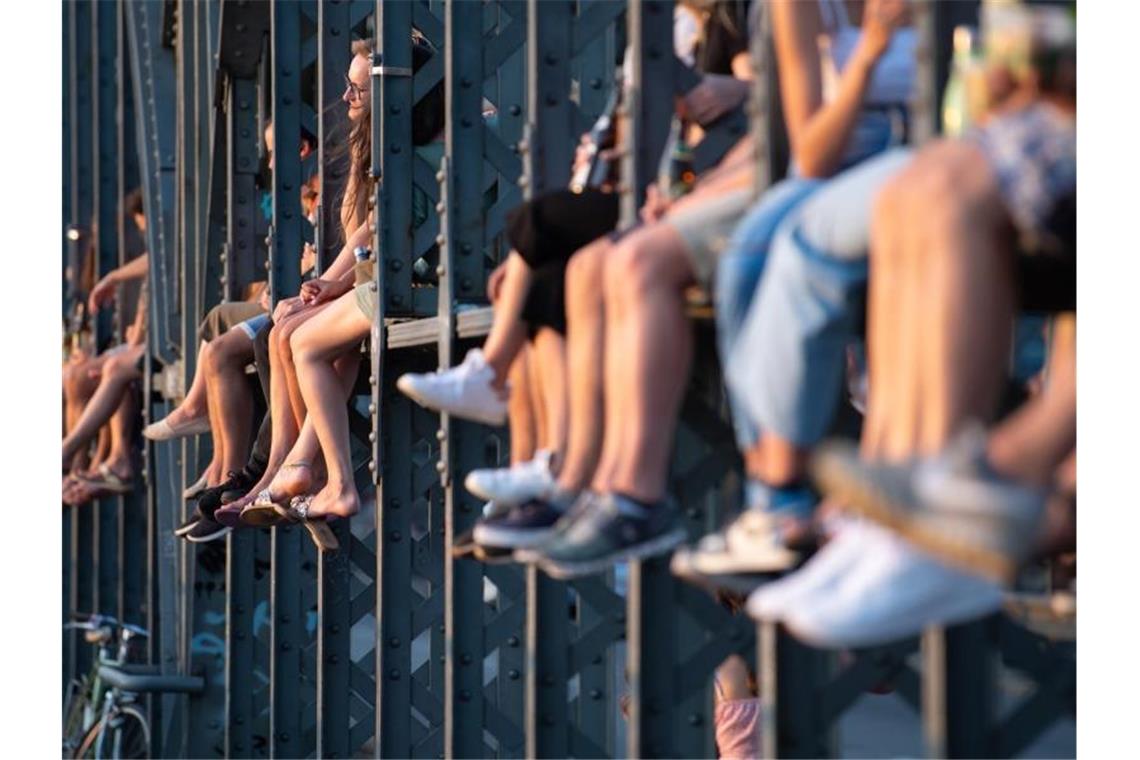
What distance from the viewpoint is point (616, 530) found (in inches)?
253

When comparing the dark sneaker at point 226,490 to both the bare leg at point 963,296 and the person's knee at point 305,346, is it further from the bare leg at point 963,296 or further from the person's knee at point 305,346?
the bare leg at point 963,296

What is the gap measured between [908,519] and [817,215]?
31.6 inches

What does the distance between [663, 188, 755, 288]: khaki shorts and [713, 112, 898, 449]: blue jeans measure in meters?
0.25

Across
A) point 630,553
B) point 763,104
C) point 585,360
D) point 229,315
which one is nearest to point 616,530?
point 630,553

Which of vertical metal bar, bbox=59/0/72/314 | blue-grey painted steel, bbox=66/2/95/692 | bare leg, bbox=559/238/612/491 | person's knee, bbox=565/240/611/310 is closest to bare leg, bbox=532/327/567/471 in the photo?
bare leg, bbox=559/238/612/491

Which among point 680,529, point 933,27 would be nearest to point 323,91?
point 680,529

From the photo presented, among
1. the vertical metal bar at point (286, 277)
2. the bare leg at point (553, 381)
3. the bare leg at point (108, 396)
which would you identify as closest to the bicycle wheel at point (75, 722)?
the bare leg at point (108, 396)

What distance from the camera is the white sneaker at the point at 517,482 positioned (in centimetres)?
699

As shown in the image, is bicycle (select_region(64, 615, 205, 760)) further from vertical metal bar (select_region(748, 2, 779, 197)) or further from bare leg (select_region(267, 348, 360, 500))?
vertical metal bar (select_region(748, 2, 779, 197))

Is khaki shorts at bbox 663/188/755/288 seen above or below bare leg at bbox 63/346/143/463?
above

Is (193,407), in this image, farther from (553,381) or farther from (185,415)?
(553,381)

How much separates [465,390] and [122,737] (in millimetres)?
11179

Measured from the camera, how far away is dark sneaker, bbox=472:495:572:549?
688cm

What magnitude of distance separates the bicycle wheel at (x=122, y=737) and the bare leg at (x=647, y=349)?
12.2 m
